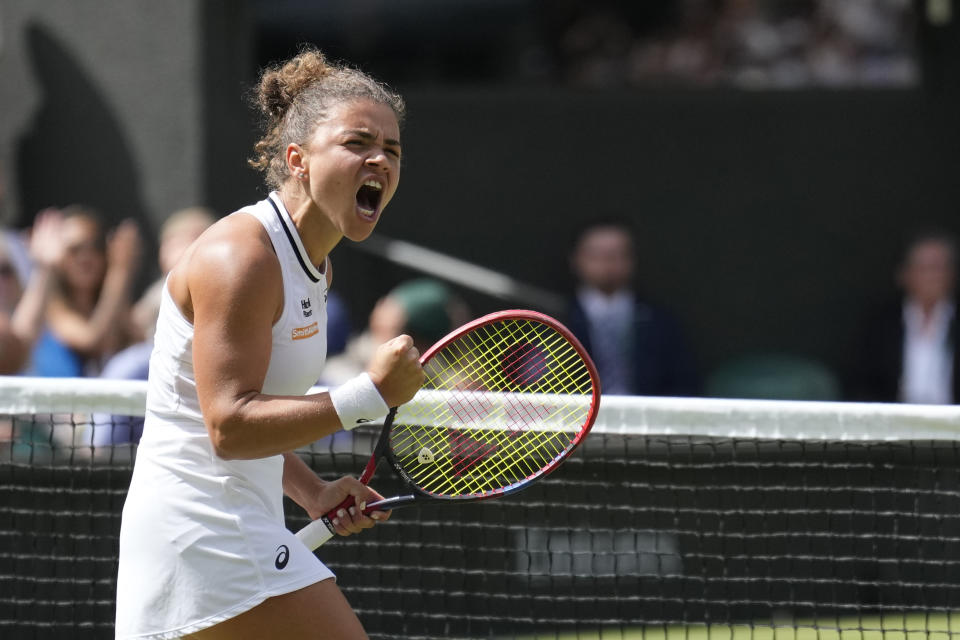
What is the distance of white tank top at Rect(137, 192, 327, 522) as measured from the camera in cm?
276

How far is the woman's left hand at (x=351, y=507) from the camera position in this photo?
9.93ft

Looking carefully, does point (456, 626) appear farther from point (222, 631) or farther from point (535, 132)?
point (535, 132)

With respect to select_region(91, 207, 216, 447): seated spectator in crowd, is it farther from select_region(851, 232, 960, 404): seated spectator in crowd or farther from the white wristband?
select_region(851, 232, 960, 404): seated spectator in crowd

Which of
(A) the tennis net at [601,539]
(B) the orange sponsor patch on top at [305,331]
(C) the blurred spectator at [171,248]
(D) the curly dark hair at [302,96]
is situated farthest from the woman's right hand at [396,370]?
(C) the blurred spectator at [171,248]

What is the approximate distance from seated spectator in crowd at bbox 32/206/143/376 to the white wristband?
12.0 ft

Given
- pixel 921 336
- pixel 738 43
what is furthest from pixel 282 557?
pixel 738 43

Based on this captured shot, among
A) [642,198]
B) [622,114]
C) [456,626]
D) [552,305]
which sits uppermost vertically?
[622,114]

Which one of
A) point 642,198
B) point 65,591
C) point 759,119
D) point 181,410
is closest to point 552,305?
point 642,198

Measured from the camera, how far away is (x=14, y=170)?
309 inches

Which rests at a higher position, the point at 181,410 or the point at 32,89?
the point at 32,89

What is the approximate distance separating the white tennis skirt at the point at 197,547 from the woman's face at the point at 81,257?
11.8 feet

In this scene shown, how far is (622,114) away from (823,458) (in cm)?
357

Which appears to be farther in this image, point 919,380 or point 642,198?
point 642,198

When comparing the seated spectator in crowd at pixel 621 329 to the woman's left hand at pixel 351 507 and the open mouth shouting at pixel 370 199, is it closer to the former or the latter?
the woman's left hand at pixel 351 507
